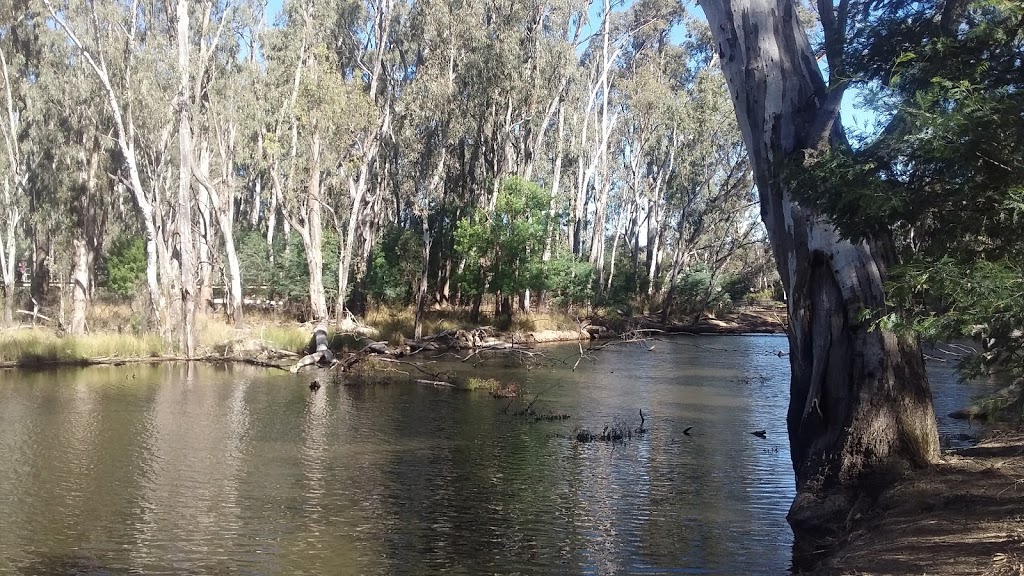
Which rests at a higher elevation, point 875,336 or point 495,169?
point 495,169

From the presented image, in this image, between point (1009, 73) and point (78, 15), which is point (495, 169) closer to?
point (78, 15)

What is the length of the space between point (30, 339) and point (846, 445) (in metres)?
18.4

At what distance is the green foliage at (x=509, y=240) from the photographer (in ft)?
94.2

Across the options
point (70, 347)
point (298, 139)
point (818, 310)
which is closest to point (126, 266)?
point (298, 139)

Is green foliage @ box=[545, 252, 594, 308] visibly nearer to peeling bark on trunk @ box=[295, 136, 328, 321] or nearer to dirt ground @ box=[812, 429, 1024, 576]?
peeling bark on trunk @ box=[295, 136, 328, 321]

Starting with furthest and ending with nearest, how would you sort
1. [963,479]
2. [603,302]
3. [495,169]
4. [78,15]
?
[603,302], [495,169], [78,15], [963,479]

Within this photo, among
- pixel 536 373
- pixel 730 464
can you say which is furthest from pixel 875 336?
pixel 536 373

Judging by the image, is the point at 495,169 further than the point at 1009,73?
Yes

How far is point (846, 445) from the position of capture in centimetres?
712

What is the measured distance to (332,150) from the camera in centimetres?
2761

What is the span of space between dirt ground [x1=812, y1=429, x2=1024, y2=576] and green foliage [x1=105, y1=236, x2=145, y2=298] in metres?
30.3

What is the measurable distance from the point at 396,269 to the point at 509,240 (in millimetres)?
4478

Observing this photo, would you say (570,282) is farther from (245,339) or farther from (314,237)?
(245,339)

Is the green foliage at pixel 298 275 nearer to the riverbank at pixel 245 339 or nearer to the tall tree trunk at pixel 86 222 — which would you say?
the riverbank at pixel 245 339
